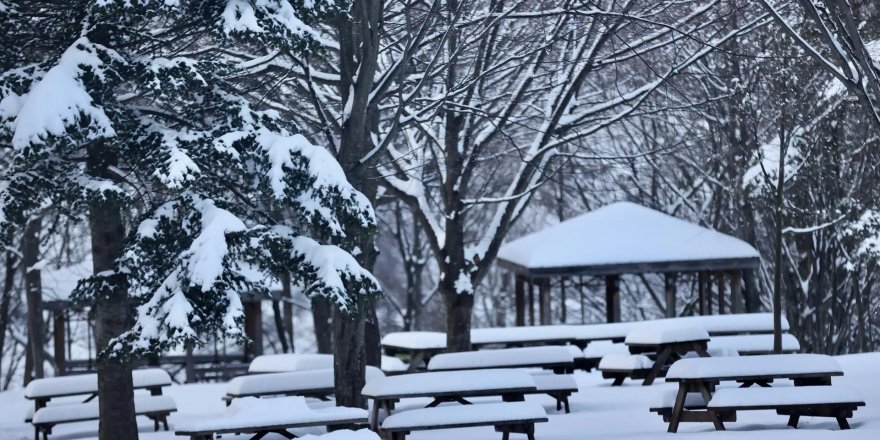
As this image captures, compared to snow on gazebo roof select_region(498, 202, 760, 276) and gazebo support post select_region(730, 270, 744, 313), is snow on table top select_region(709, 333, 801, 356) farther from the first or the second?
gazebo support post select_region(730, 270, 744, 313)

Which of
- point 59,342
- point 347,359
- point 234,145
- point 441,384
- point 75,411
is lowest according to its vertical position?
point 75,411

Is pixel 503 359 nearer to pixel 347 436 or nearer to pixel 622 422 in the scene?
pixel 622 422

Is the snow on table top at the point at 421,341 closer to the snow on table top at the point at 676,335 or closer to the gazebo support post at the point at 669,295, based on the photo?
the snow on table top at the point at 676,335

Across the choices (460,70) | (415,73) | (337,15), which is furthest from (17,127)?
(460,70)

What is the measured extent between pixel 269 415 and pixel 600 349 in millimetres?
11778

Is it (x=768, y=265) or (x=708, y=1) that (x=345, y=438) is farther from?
(x=768, y=265)

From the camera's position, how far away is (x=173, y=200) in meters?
9.98

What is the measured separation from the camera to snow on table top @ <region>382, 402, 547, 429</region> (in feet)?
33.3

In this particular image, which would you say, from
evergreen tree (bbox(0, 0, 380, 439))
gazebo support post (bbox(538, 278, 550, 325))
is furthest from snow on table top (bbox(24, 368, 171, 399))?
gazebo support post (bbox(538, 278, 550, 325))

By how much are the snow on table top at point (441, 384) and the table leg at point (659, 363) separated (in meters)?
5.17

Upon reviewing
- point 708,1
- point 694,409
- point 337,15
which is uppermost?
point 708,1

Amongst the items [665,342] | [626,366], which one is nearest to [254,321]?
[626,366]

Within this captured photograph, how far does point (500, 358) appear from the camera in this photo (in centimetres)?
1451

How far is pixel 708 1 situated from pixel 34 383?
10.8 m
